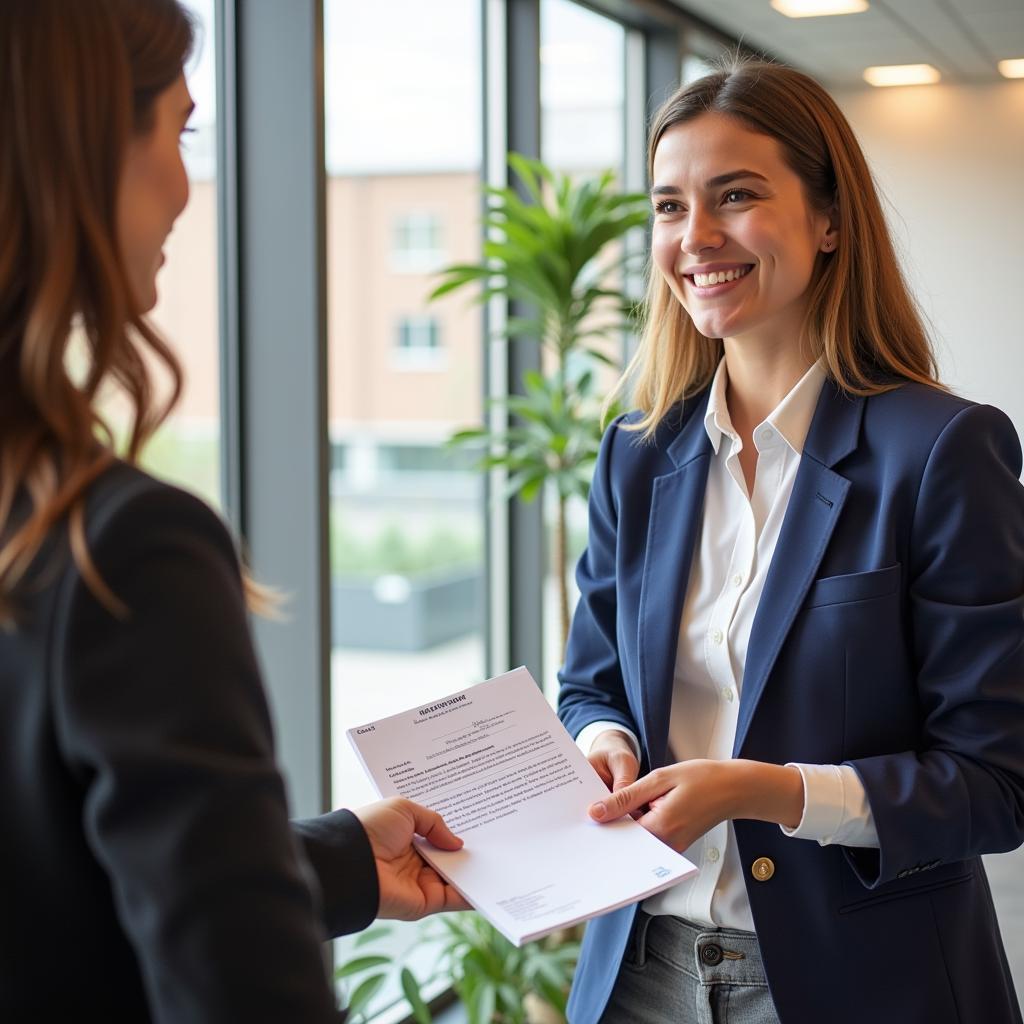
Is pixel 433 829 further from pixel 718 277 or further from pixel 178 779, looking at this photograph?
pixel 718 277

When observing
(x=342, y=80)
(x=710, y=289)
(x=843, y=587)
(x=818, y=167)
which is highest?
(x=342, y=80)

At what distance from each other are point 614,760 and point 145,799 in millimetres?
958

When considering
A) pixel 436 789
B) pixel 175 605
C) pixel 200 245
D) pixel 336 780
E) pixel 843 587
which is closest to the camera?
pixel 175 605

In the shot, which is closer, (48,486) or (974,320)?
(48,486)

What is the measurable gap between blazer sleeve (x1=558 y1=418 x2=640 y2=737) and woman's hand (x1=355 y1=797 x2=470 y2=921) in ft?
1.51

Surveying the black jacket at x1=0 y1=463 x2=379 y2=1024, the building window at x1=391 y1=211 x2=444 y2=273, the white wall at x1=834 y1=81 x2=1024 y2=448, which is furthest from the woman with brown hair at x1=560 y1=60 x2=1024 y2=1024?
the building window at x1=391 y1=211 x2=444 y2=273

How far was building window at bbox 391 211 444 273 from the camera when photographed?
3.62m

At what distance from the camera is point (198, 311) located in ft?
9.52

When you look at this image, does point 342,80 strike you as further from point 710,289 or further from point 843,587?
point 843,587

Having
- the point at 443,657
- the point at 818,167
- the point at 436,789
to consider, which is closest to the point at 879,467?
the point at 818,167

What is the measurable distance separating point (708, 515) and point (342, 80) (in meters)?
2.06

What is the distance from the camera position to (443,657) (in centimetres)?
402

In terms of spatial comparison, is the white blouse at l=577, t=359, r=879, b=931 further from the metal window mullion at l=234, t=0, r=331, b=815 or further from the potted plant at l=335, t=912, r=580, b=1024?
the potted plant at l=335, t=912, r=580, b=1024

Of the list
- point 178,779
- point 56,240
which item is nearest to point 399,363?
point 56,240
